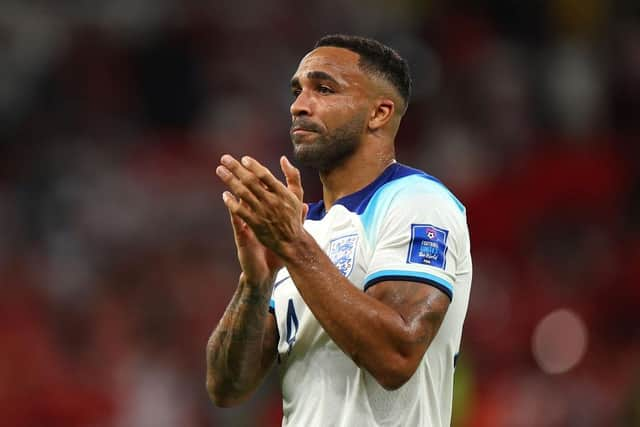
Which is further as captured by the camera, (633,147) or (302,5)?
(302,5)

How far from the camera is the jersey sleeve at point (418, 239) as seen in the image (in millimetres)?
3324

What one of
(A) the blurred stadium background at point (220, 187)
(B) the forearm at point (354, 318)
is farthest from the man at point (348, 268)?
(A) the blurred stadium background at point (220, 187)

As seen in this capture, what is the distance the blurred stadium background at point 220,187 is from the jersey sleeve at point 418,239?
4.27m

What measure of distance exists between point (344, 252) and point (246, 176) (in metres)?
0.51

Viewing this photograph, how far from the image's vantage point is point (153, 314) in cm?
865

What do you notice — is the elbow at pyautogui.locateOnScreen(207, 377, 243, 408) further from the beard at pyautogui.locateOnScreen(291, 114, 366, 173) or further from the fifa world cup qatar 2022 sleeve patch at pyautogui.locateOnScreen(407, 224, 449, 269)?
the fifa world cup qatar 2022 sleeve patch at pyautogui.locateOnScreen(407, 224, 449, 269)

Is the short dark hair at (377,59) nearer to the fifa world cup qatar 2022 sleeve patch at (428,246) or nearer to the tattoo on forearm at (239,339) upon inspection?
the fifa world cup qatar 2022 sleeve patch at (428,246)

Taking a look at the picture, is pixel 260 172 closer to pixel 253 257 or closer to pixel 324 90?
pixel 253 257

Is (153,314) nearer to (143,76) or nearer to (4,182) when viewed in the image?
(4,182)

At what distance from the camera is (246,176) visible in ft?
10.3

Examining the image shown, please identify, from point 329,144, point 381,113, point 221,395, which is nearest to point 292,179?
point 329,144

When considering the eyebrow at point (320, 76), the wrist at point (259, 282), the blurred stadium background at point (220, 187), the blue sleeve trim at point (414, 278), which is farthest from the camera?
the blurred stadium background at point (220, 187)

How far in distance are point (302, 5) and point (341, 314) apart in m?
8.64

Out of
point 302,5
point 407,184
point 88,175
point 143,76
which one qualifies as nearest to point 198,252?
point 88,175
